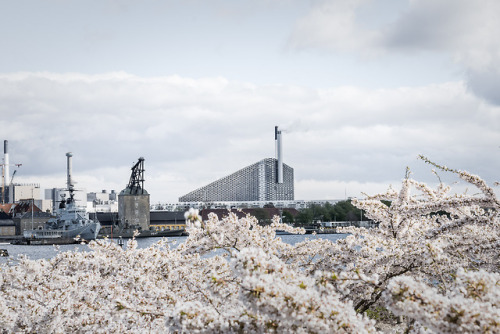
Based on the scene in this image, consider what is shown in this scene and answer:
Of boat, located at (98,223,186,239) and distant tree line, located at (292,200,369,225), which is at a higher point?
distant tree line, located at (292,200,369,225)

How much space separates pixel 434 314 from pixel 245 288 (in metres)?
1.47

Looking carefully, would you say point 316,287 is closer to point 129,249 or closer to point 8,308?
point 8,308

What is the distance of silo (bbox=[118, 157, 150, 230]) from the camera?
11762 centimetres

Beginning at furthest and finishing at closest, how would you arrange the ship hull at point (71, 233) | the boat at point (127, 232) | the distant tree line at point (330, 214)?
1. the distant tree line at point (330, 214)
2. the boat at point (127, 232)
3. the ship hull at point (71, 233)

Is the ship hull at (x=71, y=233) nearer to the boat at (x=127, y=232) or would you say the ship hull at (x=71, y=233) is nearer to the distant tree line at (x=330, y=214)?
the boat at (x=127, y=232)

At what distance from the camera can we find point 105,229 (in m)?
116

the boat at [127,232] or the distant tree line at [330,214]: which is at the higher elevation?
the distant tree line at [330,214]

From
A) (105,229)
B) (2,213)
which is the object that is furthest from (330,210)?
(2,213)

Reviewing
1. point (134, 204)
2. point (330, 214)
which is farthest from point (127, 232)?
point (330, 214)

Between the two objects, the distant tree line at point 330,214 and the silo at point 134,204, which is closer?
the silo at point 134,204

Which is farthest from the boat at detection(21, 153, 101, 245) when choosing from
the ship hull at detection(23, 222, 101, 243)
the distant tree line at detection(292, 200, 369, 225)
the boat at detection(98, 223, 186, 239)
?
the distant tree line at detection(292, 200, 369, 225)

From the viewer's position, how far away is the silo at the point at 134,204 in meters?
118

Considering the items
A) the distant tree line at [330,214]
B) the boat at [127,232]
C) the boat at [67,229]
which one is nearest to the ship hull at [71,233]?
the boat at [67,229]

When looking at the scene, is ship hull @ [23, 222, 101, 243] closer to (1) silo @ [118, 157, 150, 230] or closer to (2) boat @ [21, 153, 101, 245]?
(2) boat @ [21, 153, 101, 245]
